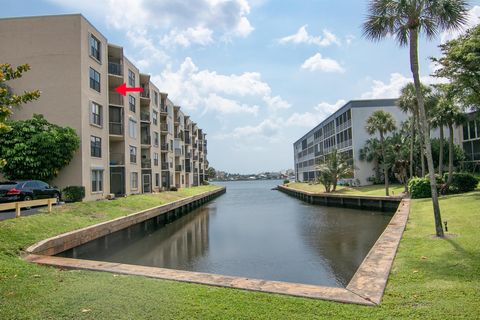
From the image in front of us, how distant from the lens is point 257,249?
1803 centimetres

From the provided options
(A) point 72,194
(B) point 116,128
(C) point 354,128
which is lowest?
(A) point 72,194

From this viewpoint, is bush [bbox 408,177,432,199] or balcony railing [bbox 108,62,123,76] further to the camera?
balcony railing [bbox 108,62,123,76]

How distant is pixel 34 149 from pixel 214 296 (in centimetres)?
2126

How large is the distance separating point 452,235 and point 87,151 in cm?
2361

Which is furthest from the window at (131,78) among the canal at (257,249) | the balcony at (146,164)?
the canal at (257,249)

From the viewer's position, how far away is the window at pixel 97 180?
2796 cm

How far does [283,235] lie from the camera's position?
2245 centimetres

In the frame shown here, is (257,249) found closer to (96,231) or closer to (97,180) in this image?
(96,231)

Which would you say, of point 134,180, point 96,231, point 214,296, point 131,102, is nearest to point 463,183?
point 96,231

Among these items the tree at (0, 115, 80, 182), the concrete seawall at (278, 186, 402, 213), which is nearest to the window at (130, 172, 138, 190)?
the tree at (0, 115, 80, 182)

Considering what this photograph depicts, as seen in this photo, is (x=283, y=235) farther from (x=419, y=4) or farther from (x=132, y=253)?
(x=419, y=4)

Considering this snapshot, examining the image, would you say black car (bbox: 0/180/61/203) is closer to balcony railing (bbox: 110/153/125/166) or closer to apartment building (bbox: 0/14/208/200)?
apartment building (bbox: 0/14/208/200)

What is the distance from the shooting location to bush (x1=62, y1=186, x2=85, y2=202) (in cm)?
2462

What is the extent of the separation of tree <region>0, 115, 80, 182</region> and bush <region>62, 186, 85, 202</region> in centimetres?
139
